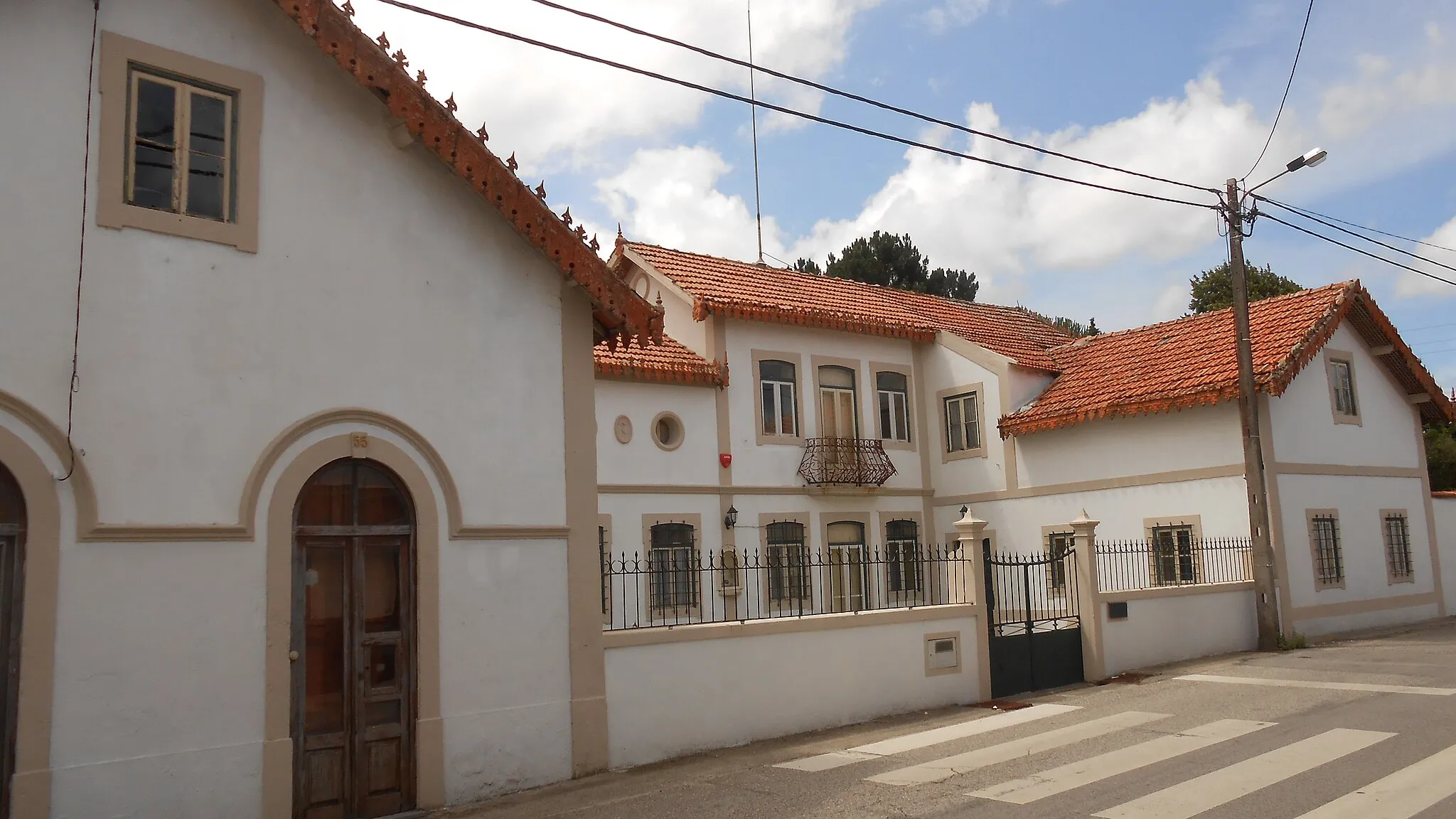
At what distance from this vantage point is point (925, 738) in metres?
11.3

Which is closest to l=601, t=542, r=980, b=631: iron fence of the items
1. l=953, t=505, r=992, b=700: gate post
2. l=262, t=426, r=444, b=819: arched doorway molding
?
l=953, t=505, r=992, b=700: gate post

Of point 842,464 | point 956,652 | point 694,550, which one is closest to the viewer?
point 956,652

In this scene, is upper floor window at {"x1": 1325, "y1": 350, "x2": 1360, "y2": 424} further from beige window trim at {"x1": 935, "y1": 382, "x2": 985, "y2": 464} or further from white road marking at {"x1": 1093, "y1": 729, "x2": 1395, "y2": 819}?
white road marking at {"x1": 1093, "y1": 729, "x2": 1395, "y2": 819}

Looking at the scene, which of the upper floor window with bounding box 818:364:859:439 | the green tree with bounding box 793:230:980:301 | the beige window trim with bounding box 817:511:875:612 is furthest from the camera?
the green tree with bounding box 793:230:980:301

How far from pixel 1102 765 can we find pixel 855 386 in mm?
13784

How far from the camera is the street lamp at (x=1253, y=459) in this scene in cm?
1802

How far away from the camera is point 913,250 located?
4872 cm

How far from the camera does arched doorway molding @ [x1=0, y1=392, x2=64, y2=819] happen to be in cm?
748

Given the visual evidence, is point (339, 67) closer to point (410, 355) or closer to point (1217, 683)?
point (410, 355)

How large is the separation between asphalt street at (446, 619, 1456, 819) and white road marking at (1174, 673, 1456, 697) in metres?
0.05

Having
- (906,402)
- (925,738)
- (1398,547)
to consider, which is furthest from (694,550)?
(1398,547)

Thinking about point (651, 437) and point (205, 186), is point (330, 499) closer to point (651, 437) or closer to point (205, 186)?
point (205, 186)

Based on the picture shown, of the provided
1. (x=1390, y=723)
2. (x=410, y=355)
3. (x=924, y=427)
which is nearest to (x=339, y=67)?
(x=410, y=355)

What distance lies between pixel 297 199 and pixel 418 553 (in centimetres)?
317
